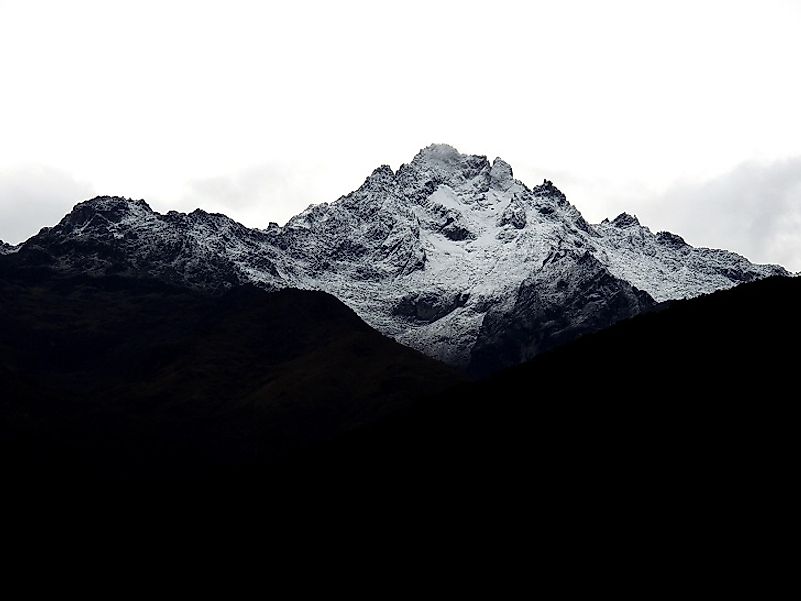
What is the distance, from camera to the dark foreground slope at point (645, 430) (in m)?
133

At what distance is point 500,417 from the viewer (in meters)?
187

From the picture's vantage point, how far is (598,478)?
144750 mm

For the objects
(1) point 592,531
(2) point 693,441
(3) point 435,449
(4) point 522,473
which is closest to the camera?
(1) point 592,531

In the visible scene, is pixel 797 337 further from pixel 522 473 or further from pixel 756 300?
pixel 522 473

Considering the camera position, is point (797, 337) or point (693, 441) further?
point (797, 337)

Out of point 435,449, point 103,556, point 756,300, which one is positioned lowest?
point 103,556

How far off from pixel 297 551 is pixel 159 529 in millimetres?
37767

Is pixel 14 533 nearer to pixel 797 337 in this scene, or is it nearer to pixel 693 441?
pixel 693 441

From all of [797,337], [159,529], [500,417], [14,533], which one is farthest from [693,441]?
[14,533]

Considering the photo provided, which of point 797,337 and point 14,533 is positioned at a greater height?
point 797,337

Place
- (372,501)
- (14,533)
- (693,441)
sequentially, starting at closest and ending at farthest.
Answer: (693,441), (372,501), (14,533)

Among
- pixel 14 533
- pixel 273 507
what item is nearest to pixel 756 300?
pixel 273 507

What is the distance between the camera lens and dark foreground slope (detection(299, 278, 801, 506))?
133125 mm

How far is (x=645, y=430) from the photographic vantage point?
154125 mm
